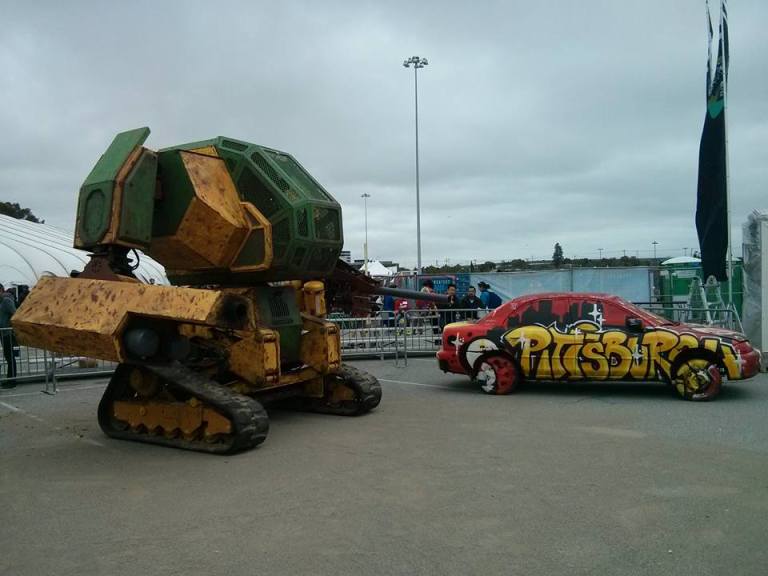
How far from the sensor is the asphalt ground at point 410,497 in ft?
14.6

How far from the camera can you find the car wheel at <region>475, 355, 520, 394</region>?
1115 centimetres

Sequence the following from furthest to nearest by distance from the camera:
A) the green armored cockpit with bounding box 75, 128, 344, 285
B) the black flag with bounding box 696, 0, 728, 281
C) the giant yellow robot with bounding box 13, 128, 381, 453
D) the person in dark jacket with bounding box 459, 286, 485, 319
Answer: the person in dark jacket with bounding box 459, 286, 485, 319
the black flag with bounding box 696, 0, 728, 281
the green armored cockpit with bounding box 75, 128, 344, 285
the giant yellow robot with bounding box 13, 128, 381, 453

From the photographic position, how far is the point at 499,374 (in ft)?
36.6

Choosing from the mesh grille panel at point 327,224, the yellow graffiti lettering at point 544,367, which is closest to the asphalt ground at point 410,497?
the yellow graffiti lettering at point 544,367

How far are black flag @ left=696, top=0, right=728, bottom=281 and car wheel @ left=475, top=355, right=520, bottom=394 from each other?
6524 millimetres

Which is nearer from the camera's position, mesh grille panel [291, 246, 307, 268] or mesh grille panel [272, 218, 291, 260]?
mesh grille panel [272, 218, 291, 260]

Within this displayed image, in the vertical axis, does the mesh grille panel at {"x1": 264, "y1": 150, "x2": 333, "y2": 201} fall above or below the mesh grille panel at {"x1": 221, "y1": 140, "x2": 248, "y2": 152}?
below

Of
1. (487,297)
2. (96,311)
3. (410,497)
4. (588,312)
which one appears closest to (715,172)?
(487,297)

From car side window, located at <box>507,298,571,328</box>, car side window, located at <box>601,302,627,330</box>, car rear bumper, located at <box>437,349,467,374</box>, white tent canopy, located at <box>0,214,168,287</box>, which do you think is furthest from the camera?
white tent canopy, located at <box>0,214,168,287</box>

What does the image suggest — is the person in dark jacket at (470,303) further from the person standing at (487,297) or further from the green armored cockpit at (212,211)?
the green armored cockpit at (212,211)

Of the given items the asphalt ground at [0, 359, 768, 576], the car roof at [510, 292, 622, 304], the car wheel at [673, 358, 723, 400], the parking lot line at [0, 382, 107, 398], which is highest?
the car roof at [510, 292, 622, 304]

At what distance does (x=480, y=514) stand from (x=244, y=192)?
4.88m

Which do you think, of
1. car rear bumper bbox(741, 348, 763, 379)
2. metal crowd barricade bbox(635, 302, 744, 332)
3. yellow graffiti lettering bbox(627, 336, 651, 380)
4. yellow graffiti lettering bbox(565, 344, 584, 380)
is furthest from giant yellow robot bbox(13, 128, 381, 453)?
metal crowd barricade bbox(635, 302, 744, 332)

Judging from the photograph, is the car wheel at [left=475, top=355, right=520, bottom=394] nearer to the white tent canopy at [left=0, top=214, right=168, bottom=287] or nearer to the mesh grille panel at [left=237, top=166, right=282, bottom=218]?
the mesh grille panel at [left=237, top=166, right=282, bottom=218]
